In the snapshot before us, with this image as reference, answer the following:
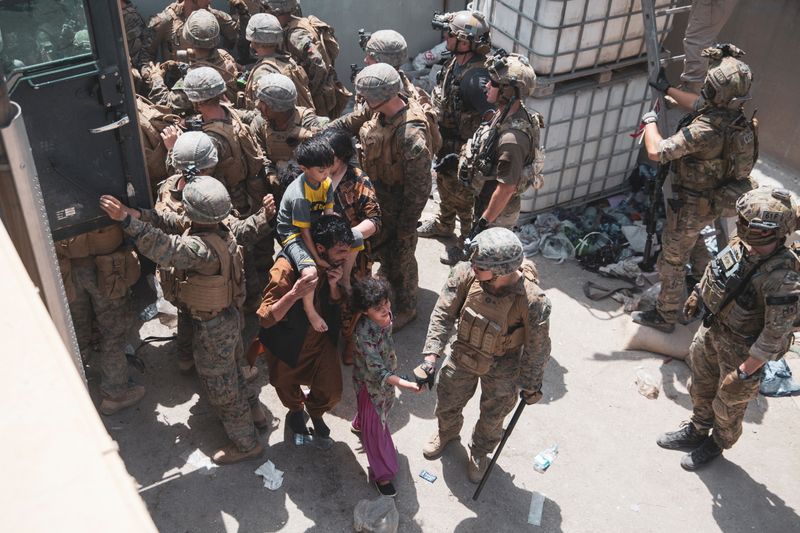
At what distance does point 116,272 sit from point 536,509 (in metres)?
3.09

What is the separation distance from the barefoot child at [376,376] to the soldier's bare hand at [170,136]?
178cm

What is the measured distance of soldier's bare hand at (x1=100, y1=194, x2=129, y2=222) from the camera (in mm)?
3842

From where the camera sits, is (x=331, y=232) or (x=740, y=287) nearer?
(x=331, y=232)

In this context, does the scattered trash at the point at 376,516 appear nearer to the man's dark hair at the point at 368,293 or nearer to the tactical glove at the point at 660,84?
the man's dark hair at the point at 368,293

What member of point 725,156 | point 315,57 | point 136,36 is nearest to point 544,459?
point 725,156

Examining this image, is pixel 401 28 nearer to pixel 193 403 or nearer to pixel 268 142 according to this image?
pixel 268 142

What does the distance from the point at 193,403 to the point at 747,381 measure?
3.70 metres

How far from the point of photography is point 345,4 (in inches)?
352

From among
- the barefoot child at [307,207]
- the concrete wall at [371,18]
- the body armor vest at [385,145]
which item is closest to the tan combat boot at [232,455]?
the barefoot child at [307,207]

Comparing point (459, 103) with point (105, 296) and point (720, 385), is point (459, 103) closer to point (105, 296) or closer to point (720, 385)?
point (720, 385)

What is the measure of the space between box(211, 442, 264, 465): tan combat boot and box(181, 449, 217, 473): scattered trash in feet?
0.15

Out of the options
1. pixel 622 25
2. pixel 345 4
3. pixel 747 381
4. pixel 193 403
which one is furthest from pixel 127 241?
pixel 345 4

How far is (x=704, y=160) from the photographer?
5.36 meters

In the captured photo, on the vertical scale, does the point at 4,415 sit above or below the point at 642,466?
above
